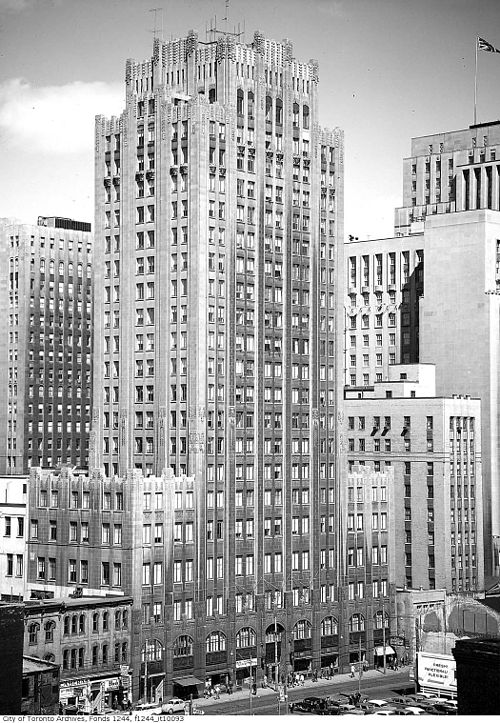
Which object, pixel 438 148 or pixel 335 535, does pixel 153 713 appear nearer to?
pixel 335 535

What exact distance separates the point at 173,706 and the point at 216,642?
1039 cm

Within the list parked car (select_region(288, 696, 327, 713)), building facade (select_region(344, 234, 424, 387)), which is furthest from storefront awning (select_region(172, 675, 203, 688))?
building facade (select_region(344, 234, 424, 387))

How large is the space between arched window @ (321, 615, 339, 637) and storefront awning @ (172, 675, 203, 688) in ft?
48.8

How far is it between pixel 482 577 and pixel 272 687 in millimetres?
27441

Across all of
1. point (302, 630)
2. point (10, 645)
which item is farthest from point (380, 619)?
point (10, 645)

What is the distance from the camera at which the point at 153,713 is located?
300ft

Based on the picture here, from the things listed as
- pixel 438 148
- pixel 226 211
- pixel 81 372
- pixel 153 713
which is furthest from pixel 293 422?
pixel 81 372

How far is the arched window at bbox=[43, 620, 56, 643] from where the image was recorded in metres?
95.0

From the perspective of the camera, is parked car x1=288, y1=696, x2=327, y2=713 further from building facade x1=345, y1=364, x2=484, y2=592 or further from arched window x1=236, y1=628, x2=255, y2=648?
building facade x1=345, y1=364, x2=484, y2=592

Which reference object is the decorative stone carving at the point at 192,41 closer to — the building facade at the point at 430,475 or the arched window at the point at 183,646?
the building facade at the point at 430,475

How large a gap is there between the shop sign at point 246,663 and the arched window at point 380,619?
13896 mm

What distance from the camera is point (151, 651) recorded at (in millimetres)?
102250

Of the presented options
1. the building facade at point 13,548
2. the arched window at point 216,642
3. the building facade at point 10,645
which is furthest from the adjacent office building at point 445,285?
the building facade at point 10,645

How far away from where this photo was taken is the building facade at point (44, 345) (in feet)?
580
